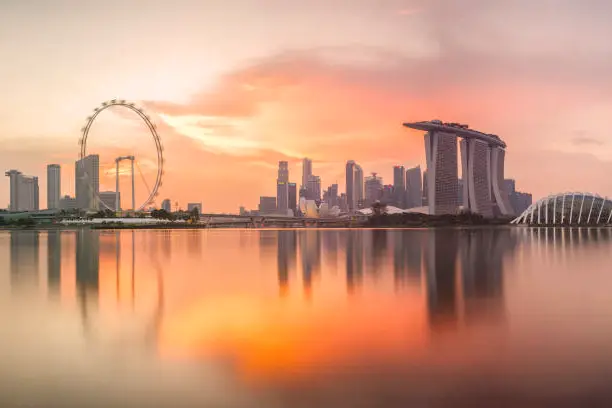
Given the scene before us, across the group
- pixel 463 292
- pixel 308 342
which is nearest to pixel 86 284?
pixel 308 342

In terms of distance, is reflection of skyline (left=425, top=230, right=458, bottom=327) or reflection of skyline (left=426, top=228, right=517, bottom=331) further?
reflection of skyline (left=426, top=228, right=517, bottom=331)

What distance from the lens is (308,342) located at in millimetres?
15680

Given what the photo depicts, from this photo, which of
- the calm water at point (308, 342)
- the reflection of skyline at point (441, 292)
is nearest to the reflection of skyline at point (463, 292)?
the reflection of skyline at point (441, 292)

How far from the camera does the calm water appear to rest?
11.2 m

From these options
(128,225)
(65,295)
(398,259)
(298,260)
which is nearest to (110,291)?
(65,295)

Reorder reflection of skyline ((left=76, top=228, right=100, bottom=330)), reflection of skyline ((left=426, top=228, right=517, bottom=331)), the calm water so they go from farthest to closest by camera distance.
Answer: reflection of skyline ((left=76, top=228, right=100, bottom=330))
reflection of skyline ((left=426, top=228, right=517, bottom=331))
the calm water

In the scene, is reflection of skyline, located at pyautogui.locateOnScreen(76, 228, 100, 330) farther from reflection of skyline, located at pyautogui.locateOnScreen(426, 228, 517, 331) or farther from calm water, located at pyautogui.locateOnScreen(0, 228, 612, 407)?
reflection of skyline, located at pyautogui.locateOnScreen(426, 228, 517, 331)

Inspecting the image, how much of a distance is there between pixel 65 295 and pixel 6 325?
22.2 ft

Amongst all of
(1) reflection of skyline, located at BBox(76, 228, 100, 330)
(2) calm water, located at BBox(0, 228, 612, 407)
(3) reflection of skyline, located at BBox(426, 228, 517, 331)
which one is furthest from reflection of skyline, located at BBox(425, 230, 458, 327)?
(1) reflection of skyline, located at BBox(76, 228, 100, 330)

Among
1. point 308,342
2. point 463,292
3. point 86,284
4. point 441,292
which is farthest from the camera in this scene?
point 86,284

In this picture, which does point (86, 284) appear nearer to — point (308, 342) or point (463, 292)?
point (308, 342)

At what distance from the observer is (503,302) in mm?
22375

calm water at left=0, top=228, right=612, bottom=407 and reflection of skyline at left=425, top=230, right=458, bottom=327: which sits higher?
reflection of skyline at left=425, top=230, right=458, bottom=327

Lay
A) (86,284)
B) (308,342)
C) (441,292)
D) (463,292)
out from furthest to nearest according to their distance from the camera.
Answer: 1. (86,284)
2. (441,292)
3. (463,292)
4. (308,342)
